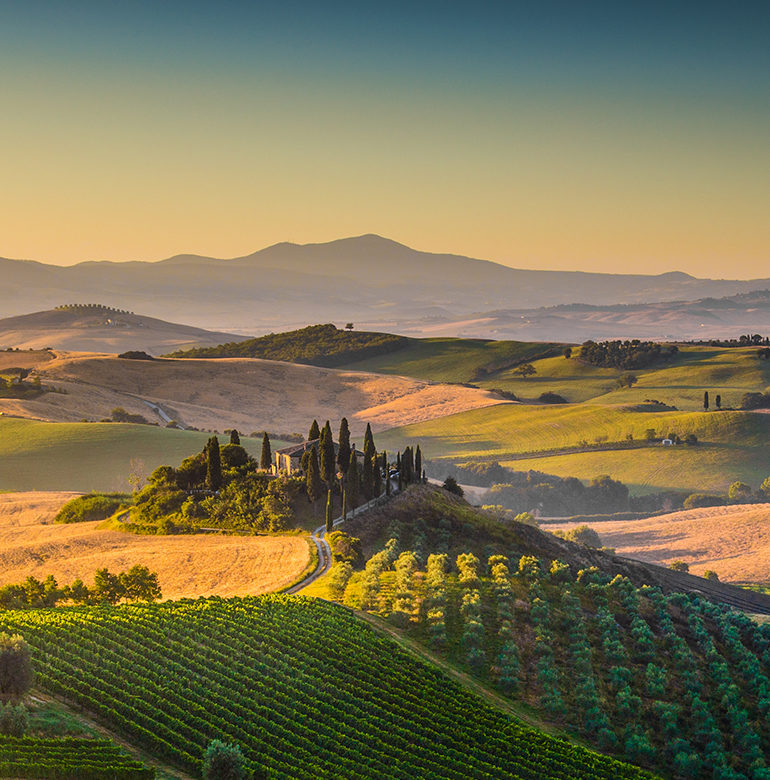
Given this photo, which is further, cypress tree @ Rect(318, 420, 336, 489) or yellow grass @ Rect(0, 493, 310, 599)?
cypress tree @ Rect(318, 420, 336, 489)

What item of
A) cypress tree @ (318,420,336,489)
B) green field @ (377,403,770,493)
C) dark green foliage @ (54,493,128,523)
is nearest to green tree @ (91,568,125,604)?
cypress tree @ (318,420,336,489)

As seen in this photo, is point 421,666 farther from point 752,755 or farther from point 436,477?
point 436,477

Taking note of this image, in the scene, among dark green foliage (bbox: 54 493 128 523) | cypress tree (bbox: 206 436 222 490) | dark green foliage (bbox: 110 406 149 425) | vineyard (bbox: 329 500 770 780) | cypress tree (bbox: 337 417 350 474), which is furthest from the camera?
dark green foliage (bbox: 110 406 149 425)

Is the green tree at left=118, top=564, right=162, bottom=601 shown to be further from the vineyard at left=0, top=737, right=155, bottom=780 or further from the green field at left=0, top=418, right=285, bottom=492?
the green field at left=0, top=418, right=285, bottom=492

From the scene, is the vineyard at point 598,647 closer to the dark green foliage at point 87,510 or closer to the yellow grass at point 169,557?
the yellow grass at point 169,557

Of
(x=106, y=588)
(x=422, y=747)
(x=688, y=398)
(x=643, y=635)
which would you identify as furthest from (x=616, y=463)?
(x=422, y=747)

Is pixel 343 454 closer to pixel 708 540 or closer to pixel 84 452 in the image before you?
pixel 84 452

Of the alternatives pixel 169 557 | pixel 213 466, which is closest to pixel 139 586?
pixel 169 557
